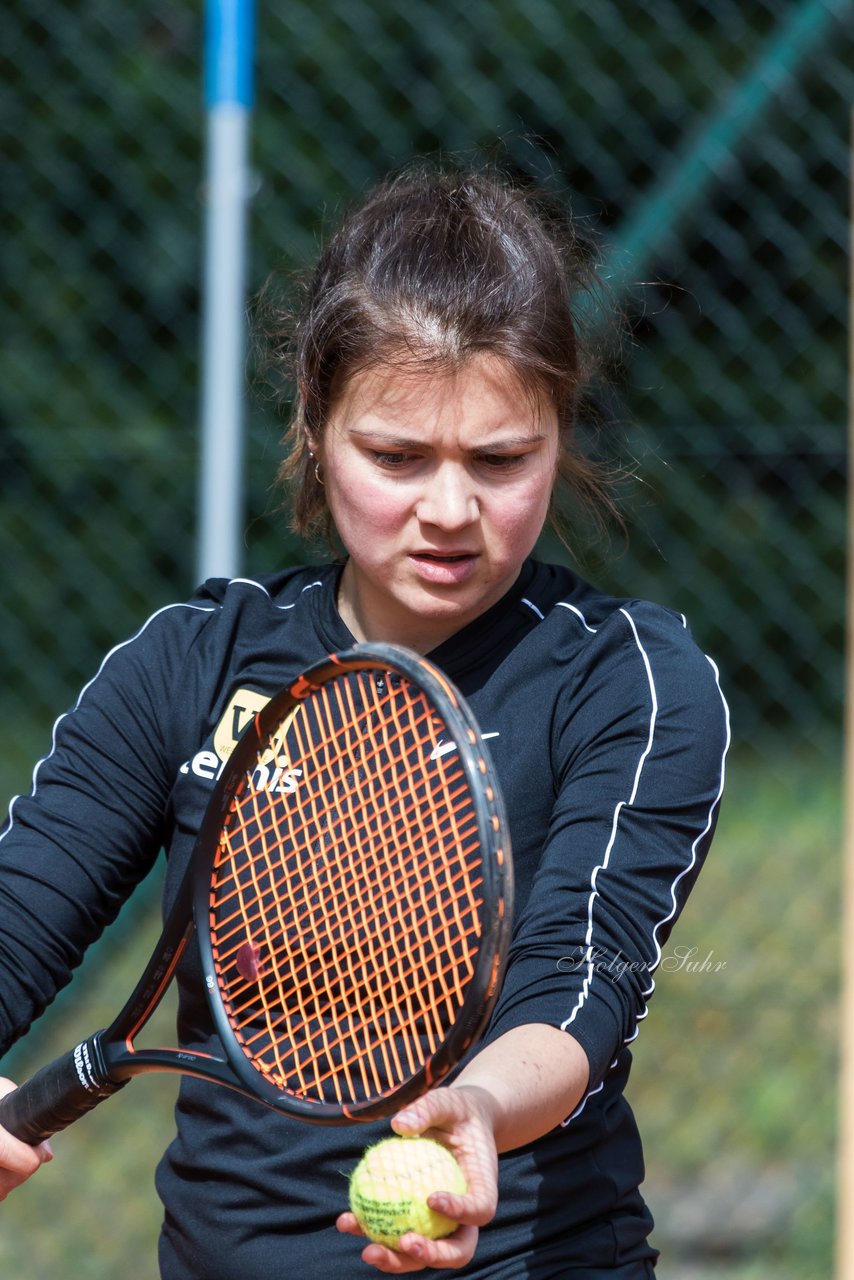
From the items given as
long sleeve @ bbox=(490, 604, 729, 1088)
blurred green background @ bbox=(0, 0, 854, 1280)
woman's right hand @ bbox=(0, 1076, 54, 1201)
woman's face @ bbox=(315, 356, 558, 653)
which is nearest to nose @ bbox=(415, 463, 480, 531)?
woman's face @ bbox=(315, 356, 558, 653)

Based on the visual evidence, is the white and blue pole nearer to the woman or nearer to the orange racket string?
the woman

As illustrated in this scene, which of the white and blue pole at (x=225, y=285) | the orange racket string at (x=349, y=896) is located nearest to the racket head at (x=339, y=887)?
the orange racket string at (x=349, y=896)

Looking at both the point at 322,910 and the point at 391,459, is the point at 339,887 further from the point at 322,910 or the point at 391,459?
the point at 391,459

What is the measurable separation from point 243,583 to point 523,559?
1.21 feet

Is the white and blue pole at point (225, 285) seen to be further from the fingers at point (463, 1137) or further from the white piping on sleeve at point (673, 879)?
the fingers at point (463, 1137)

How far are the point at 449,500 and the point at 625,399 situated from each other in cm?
244

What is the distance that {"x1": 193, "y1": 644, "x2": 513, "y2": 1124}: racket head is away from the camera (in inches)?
66.7

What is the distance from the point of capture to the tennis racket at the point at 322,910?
171 cm

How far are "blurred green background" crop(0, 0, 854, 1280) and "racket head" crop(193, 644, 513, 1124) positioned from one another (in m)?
2.03

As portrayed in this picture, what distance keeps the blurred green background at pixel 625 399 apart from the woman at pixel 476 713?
185cm

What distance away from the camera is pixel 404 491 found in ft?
6.13

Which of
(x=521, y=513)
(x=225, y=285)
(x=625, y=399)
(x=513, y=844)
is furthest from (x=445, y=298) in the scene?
(x=625, y=399)

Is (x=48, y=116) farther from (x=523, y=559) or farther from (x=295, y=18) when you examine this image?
(x=523, y=559)

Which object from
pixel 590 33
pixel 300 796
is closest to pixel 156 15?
pixel 590 33
